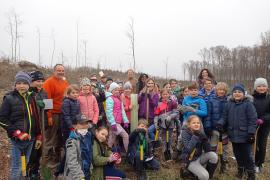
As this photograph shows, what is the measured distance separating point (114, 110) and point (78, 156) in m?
1.76

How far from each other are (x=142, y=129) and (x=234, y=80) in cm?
4253

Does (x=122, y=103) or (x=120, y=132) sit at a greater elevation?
(x=122, y=103)

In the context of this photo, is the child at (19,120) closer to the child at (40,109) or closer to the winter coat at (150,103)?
the child at (40,109)

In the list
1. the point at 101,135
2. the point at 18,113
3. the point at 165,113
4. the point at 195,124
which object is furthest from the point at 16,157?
the point at 165,113

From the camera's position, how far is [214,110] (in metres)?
5.35

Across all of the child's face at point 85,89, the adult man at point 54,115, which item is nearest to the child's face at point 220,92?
the child's face at point 85,89

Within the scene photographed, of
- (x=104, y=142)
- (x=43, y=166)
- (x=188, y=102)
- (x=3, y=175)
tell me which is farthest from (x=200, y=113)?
(x=3, y=175)

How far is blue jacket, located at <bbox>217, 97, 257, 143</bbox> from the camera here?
4.86m

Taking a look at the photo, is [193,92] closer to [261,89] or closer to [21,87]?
[261,89]

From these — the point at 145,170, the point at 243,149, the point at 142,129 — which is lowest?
the point at 145,170

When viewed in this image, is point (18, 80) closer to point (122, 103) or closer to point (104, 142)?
point (104, 142)

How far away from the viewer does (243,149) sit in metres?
5.04

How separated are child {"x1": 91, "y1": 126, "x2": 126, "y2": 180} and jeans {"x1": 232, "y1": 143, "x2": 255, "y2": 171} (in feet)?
7.33

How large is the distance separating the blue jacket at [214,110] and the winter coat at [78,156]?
93.9 inches
